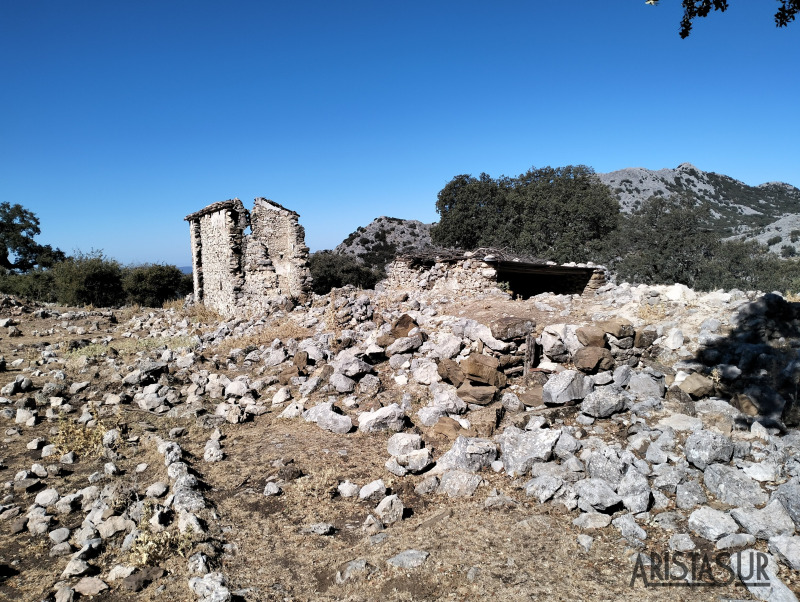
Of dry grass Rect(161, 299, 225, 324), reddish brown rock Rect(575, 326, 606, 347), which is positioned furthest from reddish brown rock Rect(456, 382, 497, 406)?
dry grass Rect(161, 299, 225, 324)

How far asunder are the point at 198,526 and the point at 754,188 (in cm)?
8764

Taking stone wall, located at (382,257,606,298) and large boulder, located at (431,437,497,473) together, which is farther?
stone wall, located at (382,257,606,298)

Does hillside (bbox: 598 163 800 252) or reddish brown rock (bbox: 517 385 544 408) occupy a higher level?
hillside (bbox: 598 163 800 252)

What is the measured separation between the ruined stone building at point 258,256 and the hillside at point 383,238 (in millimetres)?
33169

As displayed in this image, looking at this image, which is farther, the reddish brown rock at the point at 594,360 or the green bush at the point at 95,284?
the green bush at the point at 95,284

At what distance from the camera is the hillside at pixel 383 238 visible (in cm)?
5075

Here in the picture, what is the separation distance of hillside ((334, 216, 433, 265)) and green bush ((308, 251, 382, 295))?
12.9 meters

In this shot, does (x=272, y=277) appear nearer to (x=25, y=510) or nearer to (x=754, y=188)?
(x=25, y=510)

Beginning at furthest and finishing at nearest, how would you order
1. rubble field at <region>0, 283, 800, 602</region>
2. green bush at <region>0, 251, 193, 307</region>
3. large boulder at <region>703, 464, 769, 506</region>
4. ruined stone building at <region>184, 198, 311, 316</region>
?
1. green bush at <region>0, 251, 193, 307</region>
2. ruined stone building at <region>184, 198, 311, 316</region>
3. large boulder at <region>703, 464, 769, 506</region>
4. rubble field at <region>0, 283, 800, 602</region>

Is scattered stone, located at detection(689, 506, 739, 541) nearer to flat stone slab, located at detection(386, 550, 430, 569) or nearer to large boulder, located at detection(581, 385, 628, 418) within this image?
large boulder, located at detection(581, 385, 628, 418)

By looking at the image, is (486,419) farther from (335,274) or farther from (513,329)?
(335,274)

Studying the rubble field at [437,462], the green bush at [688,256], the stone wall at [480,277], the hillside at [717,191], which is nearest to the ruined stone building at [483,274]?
the stone wall at [480,277]

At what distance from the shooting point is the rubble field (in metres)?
3.96

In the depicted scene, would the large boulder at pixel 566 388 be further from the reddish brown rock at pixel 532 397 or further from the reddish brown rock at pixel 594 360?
the reddish brown rock at pixel 594 360
